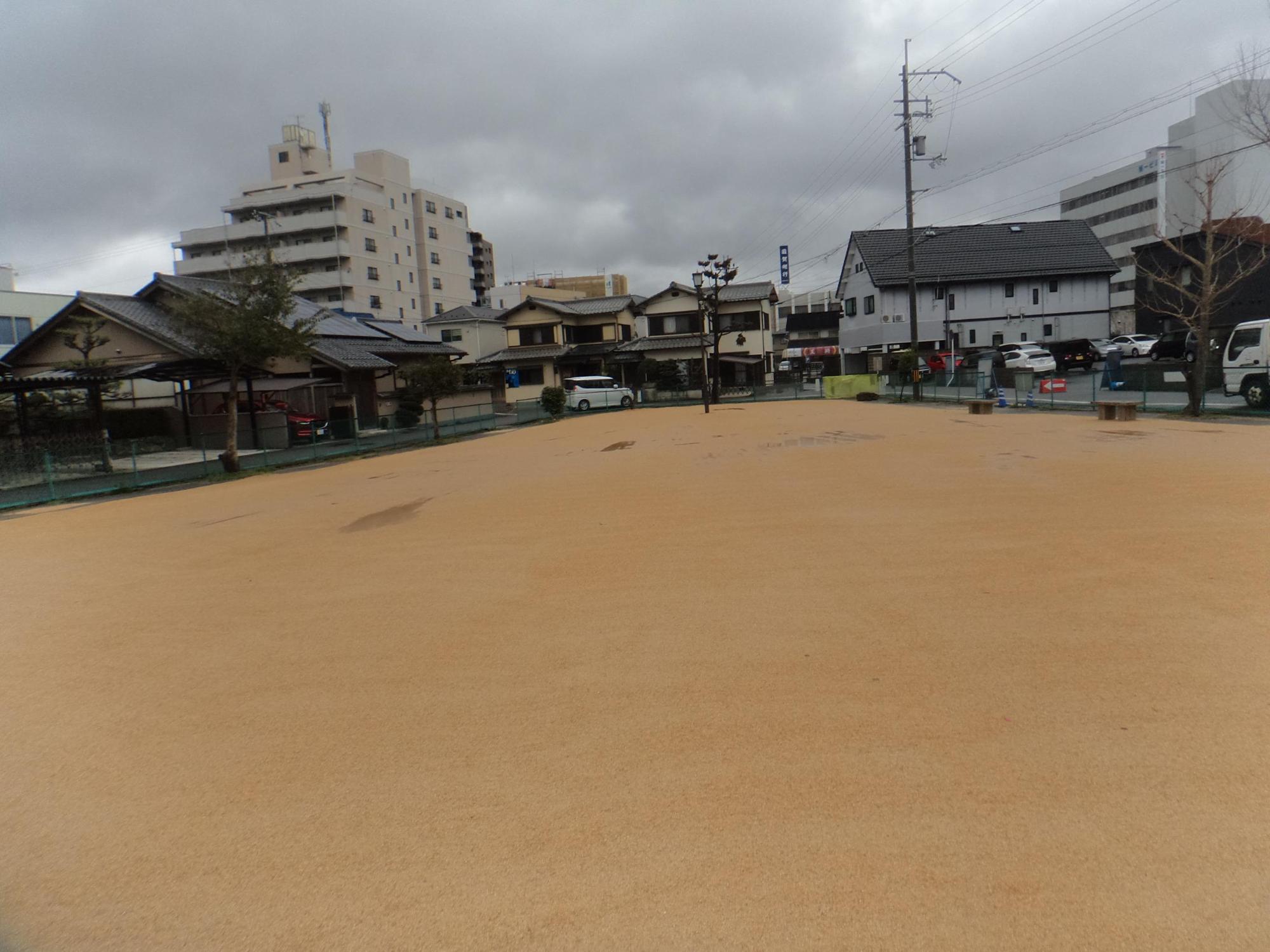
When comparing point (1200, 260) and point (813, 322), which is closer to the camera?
point (1200, 260)

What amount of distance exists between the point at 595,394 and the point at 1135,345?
24.9m

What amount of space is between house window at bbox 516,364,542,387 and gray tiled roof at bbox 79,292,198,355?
25582 millimetres

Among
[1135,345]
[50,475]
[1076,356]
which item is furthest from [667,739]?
[1135,345]

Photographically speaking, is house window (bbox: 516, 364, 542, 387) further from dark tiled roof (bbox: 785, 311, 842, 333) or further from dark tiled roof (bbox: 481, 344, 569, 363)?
dark tiled roof (bbox: 785, 311, 842, 333)

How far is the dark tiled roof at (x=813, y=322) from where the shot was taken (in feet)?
258

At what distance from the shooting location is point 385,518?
1131cm

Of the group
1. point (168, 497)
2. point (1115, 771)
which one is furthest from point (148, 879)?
point (168, 497)

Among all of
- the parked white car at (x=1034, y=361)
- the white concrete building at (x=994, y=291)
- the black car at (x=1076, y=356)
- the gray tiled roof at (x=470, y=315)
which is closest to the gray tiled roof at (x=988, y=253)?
the white concrete building at (x=994, y=291)

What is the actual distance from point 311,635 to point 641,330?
48.0 metres

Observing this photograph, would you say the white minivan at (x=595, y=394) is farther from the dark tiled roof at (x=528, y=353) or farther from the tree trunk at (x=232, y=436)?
the tree trunk at (x=232, y=436)

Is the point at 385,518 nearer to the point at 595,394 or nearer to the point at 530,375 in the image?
the point at 595,394

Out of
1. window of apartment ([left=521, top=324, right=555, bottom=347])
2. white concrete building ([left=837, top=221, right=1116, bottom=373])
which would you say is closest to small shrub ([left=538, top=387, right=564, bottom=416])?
window of apartment ([left=521, top=324, right=555, bottom=347])

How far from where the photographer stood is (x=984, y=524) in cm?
827

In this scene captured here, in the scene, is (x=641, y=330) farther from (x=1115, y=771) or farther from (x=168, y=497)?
(x=1115, y=771)
